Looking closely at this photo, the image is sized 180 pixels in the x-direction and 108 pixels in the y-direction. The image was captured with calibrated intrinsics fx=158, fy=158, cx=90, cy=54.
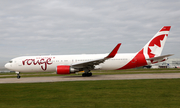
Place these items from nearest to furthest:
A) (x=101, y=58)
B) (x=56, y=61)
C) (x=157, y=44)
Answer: (x=101, y=58) → (x=157, y=44) → (x=56, y=61)

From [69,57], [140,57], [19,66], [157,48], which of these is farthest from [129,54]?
[19,66]

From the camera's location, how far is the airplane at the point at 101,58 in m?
21.5

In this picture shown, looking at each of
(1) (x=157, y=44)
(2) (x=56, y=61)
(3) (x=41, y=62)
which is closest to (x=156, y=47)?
(1) (x=157, y=44)

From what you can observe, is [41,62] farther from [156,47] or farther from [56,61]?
[156,47]

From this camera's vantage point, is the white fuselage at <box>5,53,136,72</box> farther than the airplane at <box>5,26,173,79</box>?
Yes

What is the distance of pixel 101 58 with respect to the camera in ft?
69.0

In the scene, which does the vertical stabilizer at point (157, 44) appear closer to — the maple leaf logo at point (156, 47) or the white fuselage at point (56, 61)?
the maple leaf logo at point (156, 47)

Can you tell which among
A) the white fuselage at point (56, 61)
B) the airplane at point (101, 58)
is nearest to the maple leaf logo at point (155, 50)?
the airplane at point (101, 58)

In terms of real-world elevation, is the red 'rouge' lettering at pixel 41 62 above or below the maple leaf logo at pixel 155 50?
below

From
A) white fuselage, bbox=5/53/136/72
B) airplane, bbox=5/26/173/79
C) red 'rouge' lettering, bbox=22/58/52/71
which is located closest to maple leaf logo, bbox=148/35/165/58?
airplane, bbox=5/26/173/79

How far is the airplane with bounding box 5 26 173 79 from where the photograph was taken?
848 inches

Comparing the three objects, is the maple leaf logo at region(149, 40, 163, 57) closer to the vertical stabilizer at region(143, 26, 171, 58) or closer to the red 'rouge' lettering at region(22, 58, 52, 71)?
the vertical stabilizer at region(143, 26, 171, 58)

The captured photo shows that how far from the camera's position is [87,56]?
23.4 m

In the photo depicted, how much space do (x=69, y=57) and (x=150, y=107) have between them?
18.3m
